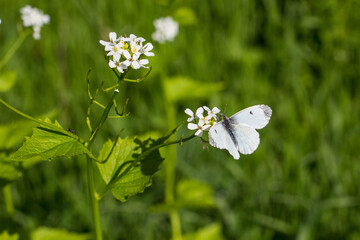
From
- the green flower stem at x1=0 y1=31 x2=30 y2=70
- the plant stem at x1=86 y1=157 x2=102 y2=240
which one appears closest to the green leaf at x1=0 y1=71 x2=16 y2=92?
the green flower stem at x1=0 y1=31 x2=30 y2=70

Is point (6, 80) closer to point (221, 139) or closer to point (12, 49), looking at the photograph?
point (12, 49)

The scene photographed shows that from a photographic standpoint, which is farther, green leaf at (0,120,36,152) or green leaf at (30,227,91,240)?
green leaf at (30,227,91,240)

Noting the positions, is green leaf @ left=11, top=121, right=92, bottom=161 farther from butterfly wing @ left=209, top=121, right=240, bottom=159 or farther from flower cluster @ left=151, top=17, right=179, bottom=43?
flower cluster @ left=151, top=17, right=179, bottom=43

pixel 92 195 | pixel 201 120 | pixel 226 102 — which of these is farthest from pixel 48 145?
pixel 226 102

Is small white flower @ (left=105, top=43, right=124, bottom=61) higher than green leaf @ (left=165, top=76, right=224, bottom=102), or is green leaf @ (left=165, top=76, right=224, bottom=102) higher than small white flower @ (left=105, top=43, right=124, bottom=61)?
green leaf @ (left=165, top=76, right=224, bottom=102)

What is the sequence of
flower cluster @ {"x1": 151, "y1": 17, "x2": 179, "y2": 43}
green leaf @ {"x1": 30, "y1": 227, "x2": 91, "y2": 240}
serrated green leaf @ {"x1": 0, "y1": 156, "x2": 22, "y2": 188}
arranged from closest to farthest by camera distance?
serrated green leaf @ {"x1": 0, "y1": 156, "x2": 22, "y2": 188}
green leaf @ {"x1": 30, "y1": 227, "x2": 91, "y2": 240}
flower cluster @ {"x1": 151, "y1": 17, "x2": 179, "y2": 43}

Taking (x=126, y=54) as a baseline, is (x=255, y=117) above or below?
below
